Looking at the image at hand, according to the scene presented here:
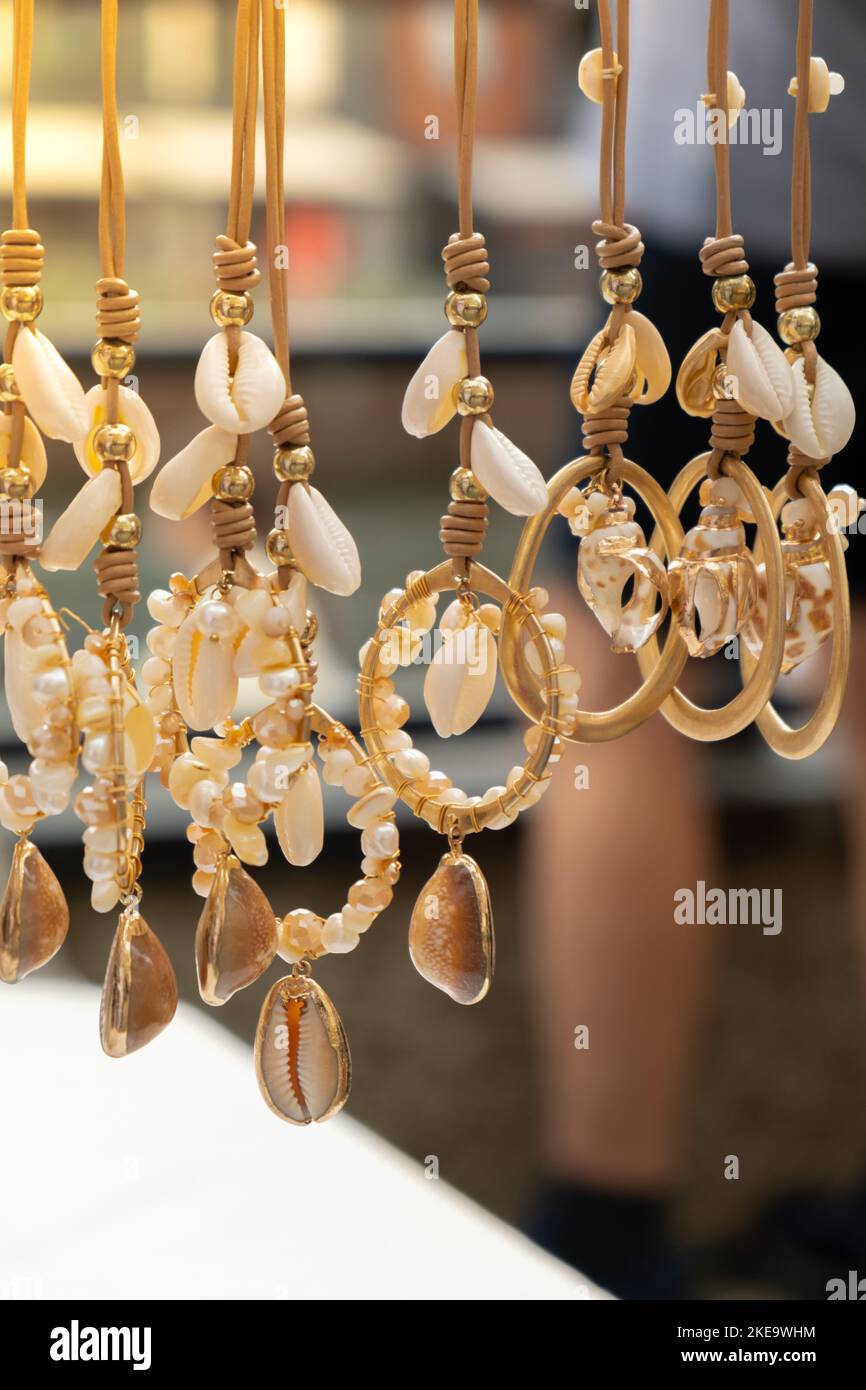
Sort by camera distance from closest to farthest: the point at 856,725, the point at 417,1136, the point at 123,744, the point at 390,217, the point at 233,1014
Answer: the point at 123,744, the point at 856,725, the point at 417,1136, the point at 233,1014, the point at 390,217

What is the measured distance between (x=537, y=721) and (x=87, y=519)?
0.16 meters

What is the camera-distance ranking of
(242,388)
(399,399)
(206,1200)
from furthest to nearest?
1. (399,399)
2. (206,1200)
3. (242,388)

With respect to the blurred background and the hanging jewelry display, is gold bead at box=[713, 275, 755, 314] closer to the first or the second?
the hanging jewelry display

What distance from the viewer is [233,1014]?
5.61ft

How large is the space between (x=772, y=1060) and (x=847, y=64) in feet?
3.71

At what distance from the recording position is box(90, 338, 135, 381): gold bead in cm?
45

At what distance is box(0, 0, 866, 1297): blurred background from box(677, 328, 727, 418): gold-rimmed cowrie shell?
3.64ft

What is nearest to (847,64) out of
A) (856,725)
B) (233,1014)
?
(856,725)

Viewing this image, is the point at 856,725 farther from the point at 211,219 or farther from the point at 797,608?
the point at 211,219

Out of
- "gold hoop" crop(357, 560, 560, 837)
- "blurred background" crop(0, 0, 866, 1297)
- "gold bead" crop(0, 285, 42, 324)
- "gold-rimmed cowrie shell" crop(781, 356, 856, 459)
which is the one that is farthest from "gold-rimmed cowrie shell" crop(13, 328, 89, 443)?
"blurred background" crop(0, 0, 866, 1297)

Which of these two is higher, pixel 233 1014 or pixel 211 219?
pixel 211 219

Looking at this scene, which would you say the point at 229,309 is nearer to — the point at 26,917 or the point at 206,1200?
the point at 26,917

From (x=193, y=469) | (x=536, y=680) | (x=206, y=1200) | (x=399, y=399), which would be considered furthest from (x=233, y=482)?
(x=399, y=399)

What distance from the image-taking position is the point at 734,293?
1.56 ft
